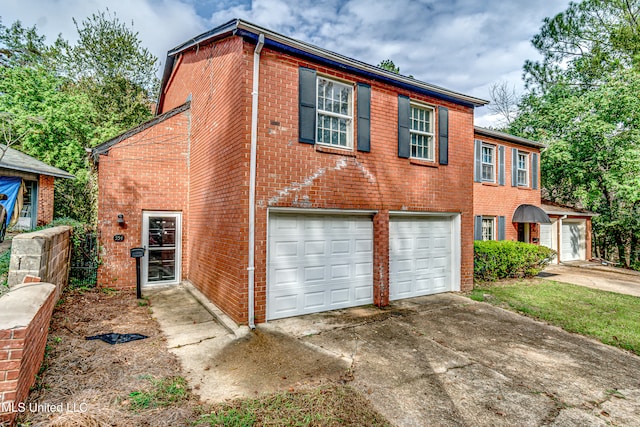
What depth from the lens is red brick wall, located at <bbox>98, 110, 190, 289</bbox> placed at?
7.62 m

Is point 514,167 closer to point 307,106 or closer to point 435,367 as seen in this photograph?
point 307,106

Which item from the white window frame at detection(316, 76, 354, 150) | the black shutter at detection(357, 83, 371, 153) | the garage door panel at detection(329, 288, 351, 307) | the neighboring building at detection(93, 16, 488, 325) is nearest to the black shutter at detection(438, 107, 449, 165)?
the neighboring building at detection(93, 16, 488, 325)

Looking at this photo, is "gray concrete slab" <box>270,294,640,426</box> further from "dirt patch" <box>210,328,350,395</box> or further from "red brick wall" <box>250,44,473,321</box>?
"red brick wall" <box>250,44,473,321</box>

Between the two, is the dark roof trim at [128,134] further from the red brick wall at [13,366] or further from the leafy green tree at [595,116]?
the leafy green tree at [595,116]

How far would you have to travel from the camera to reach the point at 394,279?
7348mm

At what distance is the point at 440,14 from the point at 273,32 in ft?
21.2

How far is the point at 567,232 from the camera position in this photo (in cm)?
1564

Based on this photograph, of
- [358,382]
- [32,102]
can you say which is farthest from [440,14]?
[32,102]

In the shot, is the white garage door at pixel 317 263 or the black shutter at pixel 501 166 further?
the black shutter at pixel 501 166

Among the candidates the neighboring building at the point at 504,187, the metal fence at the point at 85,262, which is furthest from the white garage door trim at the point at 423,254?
the metal fence at the point at 85,262

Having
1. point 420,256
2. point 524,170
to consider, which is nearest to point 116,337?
point 420,256

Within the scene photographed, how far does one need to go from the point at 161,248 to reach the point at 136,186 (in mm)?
1796

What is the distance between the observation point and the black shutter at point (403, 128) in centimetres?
717

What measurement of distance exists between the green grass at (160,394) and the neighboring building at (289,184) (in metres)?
1.89
